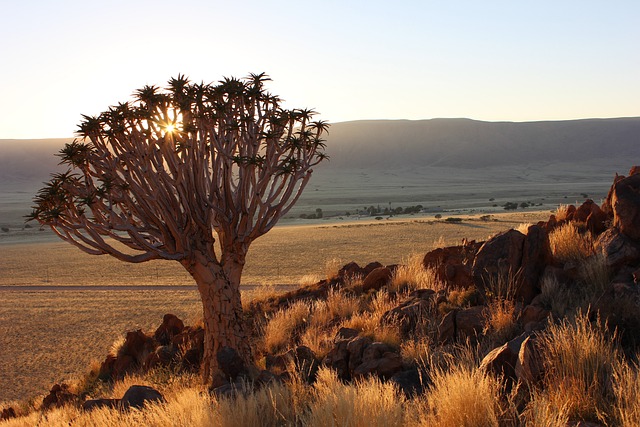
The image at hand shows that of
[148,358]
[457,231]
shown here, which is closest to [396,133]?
[457,231]

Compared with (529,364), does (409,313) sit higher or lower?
lower

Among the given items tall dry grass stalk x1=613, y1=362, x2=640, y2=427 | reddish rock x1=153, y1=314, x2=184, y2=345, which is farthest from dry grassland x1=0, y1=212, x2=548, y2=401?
tall dry grass stalk x1=613, y1=362, x2=640, y2=427

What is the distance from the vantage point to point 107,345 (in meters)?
15.9

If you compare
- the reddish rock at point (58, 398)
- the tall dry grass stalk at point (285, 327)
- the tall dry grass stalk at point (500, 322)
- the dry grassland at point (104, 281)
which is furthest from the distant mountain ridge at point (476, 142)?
the tall dry grass stalk at point (500, 322)

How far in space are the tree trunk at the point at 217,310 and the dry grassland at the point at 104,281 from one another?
6366mm

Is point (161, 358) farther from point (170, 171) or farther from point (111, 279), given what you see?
point (111, 279)

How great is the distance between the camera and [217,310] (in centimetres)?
894

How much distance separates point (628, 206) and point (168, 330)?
9.01 meters

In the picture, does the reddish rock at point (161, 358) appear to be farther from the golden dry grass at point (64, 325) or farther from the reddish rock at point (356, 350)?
the reddish rock at point (356, 350)

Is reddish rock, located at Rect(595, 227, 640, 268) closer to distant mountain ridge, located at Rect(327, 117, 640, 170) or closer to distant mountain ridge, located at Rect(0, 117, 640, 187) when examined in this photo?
distant mountain ridge, located at Rect(0, 117, 640, 187)

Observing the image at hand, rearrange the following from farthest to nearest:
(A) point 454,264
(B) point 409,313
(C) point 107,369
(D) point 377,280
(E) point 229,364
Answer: (D) point 377,280
(C) point 107,369
(A) point 454,264
(B) point 409,313
(E) point 229,364

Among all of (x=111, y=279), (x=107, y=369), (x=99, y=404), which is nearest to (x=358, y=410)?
(x=99, y=404)

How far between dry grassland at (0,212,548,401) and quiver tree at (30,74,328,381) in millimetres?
6154

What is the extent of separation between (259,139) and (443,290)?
152 inches
